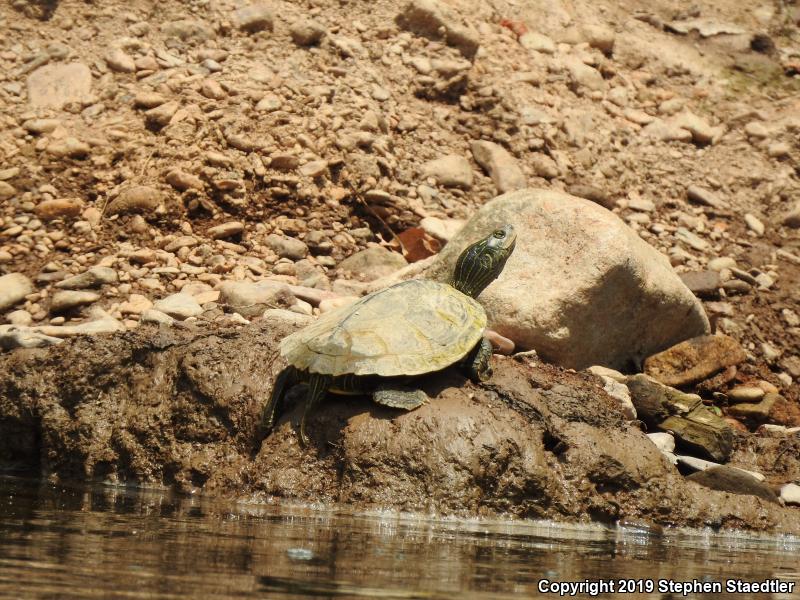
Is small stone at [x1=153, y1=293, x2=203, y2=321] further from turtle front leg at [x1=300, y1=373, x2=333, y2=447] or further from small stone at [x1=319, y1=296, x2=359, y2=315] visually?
turtle front leg at [x1=300, y1=373, x2=333, y2=447]

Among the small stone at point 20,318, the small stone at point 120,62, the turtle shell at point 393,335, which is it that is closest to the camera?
the turtle shell at point 393,335

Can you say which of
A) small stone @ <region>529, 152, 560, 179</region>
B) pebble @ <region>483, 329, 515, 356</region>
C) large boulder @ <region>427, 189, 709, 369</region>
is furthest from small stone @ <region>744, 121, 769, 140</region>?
pebble @ <region>483, 329, 515, 356</region>

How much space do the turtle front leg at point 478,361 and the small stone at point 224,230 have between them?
393 cm

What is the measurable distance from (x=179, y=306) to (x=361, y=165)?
313 centimetres

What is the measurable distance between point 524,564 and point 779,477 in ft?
11.2

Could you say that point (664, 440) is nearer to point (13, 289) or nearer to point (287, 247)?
point (287, 247)

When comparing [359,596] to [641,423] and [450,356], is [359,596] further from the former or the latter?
[641,423]

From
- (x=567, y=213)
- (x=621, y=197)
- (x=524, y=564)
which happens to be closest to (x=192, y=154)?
(x=567, y=213)

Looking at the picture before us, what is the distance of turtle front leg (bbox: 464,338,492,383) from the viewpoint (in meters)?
5.86

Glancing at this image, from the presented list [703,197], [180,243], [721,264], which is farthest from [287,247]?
[703,197]

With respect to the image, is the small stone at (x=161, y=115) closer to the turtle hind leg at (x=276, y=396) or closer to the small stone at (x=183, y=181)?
the small stone at (x=183, y=181)

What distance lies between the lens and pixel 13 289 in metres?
8.34

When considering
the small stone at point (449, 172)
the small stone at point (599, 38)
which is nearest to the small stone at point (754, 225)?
the small stone at point (599, 38)

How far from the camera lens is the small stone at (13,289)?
8273mm
